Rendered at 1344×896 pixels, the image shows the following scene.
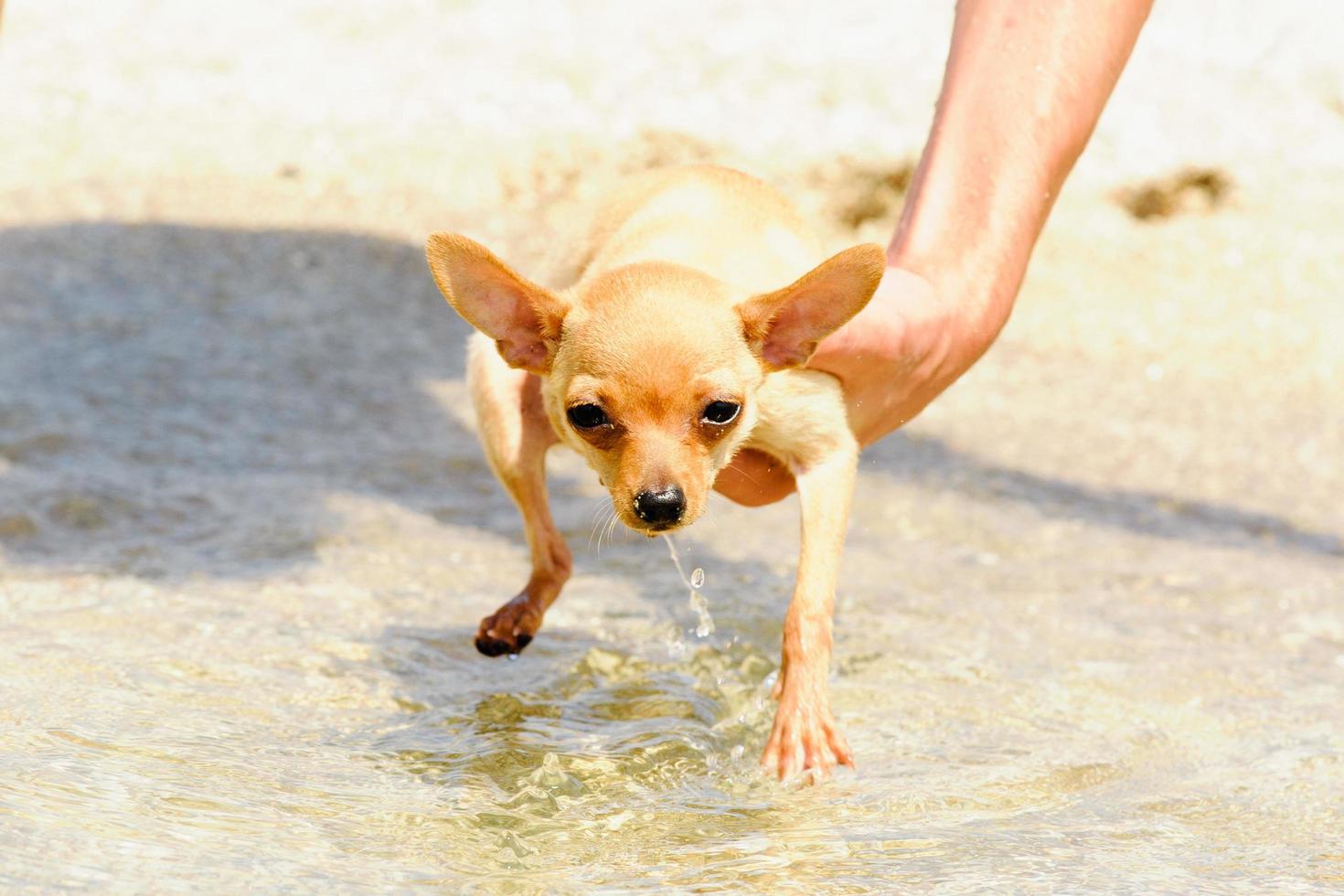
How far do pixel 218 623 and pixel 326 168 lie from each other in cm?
464

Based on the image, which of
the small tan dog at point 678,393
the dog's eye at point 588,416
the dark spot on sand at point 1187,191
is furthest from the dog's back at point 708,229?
the dark spot on sand at point 1187,191

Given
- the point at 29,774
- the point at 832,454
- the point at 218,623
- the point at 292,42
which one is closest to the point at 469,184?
the point at 292,42

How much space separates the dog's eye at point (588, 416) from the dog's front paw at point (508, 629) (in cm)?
57

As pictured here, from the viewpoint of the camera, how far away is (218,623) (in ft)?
13.6

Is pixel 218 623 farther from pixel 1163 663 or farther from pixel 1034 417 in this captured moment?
pixel 1034 417

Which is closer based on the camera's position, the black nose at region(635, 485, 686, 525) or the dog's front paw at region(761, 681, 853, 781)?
the black nose at region(635, 485, 686, 525)

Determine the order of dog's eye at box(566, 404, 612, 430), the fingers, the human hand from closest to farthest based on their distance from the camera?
dog's eye at box(566, 404, 612, 430)
the human hand
the fingers

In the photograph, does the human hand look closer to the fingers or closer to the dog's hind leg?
the fingers

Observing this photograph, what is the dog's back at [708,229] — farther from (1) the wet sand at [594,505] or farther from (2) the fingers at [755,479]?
(1) the wet sand at [594,505]

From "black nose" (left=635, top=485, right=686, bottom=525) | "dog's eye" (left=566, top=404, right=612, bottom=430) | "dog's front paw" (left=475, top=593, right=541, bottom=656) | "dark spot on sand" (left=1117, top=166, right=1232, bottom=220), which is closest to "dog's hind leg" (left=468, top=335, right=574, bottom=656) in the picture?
"dog's front paw" (left=475, top=593, right=541, bottom=656)

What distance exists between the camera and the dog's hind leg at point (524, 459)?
3556 mm

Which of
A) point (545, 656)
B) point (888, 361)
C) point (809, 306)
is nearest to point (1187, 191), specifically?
point (545, 656)

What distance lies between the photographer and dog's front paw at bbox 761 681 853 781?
123 inches

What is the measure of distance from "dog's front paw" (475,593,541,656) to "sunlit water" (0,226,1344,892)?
0.16 metres
